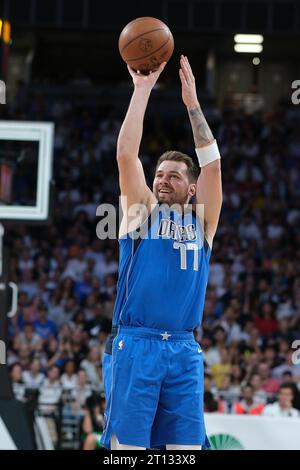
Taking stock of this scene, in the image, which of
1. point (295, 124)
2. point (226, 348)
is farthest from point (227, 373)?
point (295, 124)

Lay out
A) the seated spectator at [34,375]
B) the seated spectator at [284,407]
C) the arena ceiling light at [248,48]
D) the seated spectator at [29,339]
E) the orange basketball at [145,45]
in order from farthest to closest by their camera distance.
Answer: the arena ceiling light at [248,48] → the seated spectator at [29,339] → the seated spectator at [34,375] → the seated spectator at [284,407] → the orange basketball at [145,45]

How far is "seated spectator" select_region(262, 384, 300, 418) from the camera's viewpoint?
11102 mm

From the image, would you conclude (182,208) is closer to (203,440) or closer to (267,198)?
(203,440)

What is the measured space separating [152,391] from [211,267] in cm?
1131

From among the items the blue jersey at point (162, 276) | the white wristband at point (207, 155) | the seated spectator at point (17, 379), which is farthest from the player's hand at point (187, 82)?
the seated spectator at point (17, 379)

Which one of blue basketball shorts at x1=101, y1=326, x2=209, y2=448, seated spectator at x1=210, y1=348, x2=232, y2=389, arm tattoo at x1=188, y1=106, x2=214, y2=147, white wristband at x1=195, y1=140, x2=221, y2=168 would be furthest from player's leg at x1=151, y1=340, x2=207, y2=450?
seated spectator at x1=210, y1=348, x2=232, y2=389

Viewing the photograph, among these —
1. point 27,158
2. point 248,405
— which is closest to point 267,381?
point 248,405

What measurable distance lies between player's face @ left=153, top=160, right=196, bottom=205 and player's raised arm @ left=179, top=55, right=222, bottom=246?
0.14 metres

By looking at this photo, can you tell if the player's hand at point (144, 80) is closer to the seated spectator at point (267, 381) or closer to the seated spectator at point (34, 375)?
the seated spectator at point (267, 381)

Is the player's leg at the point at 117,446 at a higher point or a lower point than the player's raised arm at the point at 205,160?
lower

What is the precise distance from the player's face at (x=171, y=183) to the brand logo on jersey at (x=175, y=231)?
0.14m

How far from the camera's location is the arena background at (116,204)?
1168 cm

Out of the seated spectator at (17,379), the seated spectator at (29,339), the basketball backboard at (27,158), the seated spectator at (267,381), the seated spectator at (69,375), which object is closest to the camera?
the basketball backboard at (27,158)

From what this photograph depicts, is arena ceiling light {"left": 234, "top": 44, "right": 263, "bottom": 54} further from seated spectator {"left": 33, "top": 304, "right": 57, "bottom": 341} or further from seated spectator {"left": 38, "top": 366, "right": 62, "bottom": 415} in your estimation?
seated spectator {"left": 38, "top": 366, "right": 62, "bottom": 415}
